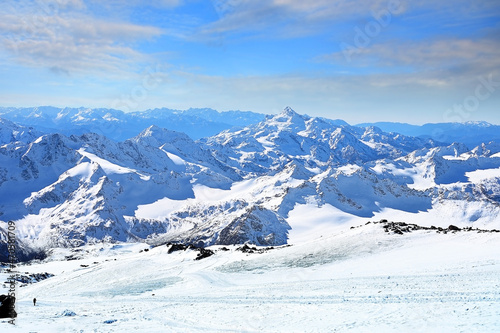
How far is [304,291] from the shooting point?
1438 inches

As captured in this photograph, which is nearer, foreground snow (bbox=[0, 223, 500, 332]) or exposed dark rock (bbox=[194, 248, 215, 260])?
foreground snow (bbox=[0, 223, 500, 332])

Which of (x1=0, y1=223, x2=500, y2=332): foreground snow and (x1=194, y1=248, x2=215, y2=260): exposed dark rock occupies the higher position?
(x1=0, y1=223, x2=500, y2=332): foreground snow

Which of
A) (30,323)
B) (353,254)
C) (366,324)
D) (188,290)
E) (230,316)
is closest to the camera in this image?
(366,324)

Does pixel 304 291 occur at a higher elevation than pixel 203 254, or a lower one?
higher

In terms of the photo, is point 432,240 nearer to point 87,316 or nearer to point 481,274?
point 481,274

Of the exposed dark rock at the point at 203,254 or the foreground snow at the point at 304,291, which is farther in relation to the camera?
the exposed dark rock at the point at 203,254

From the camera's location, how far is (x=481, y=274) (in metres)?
34.1

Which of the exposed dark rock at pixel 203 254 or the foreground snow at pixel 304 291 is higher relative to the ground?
the foreground snow at pixel 304 291

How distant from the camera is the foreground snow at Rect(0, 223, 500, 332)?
2602cm

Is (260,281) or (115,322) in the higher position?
(115,322)

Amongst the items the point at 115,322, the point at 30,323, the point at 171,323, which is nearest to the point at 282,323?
the point at 171,323

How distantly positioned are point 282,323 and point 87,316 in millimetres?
16905

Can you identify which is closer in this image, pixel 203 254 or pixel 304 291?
pixel 304 291

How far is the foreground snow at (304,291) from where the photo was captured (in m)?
26.0
